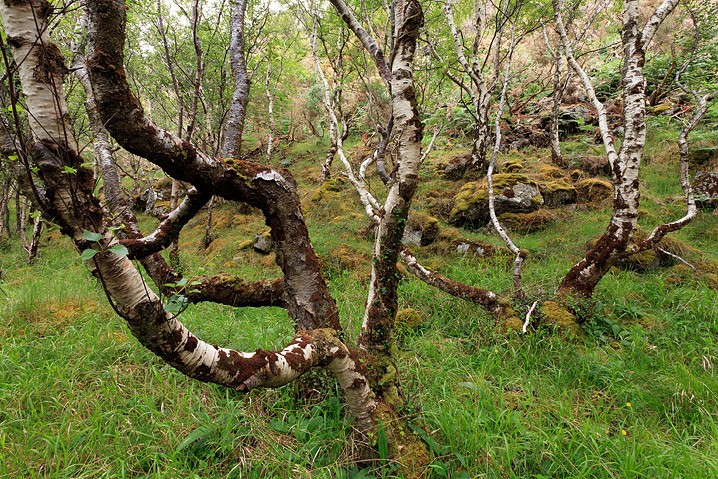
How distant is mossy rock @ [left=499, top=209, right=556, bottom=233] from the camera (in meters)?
6.87

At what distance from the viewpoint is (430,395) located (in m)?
2.92

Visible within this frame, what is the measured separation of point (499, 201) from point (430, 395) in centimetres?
526

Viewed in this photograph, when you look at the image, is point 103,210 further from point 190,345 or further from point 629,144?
point 629,144

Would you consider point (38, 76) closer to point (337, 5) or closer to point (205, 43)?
point (337, 5)

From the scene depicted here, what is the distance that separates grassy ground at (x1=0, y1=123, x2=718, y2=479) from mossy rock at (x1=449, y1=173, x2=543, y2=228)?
2.01 metres

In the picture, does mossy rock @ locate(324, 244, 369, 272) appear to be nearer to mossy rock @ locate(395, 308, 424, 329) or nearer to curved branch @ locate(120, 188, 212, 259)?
mossy rock @ locate(395, 308, 424, 329)

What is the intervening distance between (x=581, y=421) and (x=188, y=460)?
2.94 metres

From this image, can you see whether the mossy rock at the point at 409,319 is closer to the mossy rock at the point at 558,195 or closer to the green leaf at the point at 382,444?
the green leaf at the point at 382,444

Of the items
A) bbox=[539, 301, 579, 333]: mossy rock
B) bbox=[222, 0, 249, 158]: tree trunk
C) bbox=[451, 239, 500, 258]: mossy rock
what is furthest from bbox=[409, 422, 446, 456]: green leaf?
bbox=[222, 0, 249, 158]: tree trunk

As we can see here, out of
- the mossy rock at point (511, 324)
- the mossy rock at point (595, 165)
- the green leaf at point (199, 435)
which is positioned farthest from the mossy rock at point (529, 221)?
the green leaf at point (199, 435)

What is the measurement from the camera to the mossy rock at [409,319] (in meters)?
4.45

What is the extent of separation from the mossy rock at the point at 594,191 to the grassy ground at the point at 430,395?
2.21 metres

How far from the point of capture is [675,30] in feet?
38.5

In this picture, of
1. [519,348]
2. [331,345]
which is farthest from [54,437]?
[519,348]
